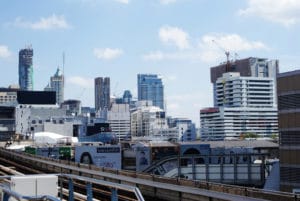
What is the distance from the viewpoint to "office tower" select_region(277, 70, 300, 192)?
197 feet

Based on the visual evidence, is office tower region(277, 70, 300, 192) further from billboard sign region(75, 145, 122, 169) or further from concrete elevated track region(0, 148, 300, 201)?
billboard sign region(75, 145, 122, 169)

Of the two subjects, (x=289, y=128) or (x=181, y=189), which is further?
(x=289, y=128)

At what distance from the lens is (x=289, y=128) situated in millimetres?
61656

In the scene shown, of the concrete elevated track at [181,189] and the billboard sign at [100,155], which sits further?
the billboard sign at [100,155]

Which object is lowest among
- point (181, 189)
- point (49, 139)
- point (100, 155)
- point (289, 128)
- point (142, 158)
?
point (142, 158)

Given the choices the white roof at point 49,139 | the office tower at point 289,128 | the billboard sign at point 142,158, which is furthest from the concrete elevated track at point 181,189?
the white roof at point 49,139

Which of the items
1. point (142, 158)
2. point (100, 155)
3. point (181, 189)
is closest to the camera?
point (181, 189)

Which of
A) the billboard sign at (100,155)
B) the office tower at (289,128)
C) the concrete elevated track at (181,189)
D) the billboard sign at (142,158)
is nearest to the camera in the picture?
the concrete elevated track at (181,189)

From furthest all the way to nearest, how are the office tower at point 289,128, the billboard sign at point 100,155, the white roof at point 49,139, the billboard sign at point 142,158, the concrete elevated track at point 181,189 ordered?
the white roof at point 49,139 < the billboard sign at point 142,158 < the billboard sign at point 100,155 < the office tower at point 289,128 < the concrete elevated track at point 181,189

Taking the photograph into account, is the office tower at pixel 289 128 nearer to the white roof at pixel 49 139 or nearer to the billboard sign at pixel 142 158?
the billboard sign at pixel 142 158

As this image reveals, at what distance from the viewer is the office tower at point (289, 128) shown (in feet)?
197

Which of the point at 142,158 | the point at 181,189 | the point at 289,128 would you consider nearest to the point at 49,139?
the point at 142,158

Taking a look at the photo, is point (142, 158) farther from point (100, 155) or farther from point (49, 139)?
point (49, 139)

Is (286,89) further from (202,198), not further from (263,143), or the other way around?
(263,143)
